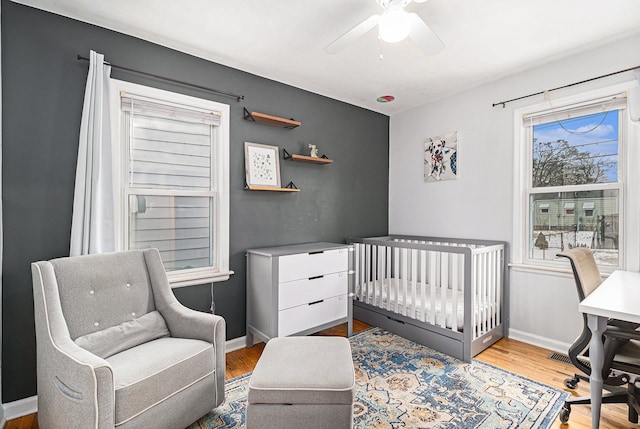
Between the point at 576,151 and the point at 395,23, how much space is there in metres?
2.09

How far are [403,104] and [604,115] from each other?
182 cm

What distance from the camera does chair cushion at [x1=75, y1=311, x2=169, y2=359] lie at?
5.34ft

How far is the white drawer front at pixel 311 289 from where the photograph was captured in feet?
→ 8.20

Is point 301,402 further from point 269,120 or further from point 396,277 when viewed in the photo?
point 269,120

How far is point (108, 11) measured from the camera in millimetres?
1965

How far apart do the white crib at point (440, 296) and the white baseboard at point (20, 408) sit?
2605mm

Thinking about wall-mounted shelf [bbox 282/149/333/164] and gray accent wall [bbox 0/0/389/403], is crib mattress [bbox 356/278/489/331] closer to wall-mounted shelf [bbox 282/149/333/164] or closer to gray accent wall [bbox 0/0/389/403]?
gray accent wall [bbox 0/0/389/403]

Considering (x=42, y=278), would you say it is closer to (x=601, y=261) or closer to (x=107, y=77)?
(x=107, y=77)

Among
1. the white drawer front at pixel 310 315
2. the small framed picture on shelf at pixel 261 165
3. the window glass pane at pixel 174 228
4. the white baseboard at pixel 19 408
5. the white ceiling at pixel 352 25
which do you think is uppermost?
the white ceiling at pixel 352 25

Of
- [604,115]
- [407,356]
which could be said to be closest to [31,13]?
[407,356]

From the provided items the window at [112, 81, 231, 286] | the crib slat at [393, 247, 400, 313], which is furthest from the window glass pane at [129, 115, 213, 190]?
the crib slat at [393, 247, 400, 313]

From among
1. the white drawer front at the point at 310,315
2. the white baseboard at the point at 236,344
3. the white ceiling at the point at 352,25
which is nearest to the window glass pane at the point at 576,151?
the white ceiling at the point at 352,25

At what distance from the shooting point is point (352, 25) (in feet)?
6.95

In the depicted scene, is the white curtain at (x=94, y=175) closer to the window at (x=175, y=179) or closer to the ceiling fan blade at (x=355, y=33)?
the window at (x=175, y=179)
